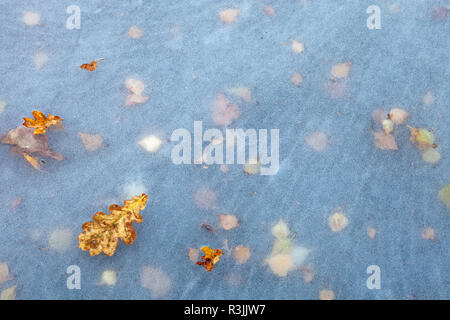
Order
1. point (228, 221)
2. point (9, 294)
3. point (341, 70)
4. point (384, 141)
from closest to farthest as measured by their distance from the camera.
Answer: point (9, 294), point (228, 221), point (384, 141), point (341, 70)

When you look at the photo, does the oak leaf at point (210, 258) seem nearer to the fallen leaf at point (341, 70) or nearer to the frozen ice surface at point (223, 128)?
the frozen ice surface at point (223, 128)

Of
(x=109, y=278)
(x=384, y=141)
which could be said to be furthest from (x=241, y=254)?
(x=384, y=141)

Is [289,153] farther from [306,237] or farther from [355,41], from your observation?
[355,41]

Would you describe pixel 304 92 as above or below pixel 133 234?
above

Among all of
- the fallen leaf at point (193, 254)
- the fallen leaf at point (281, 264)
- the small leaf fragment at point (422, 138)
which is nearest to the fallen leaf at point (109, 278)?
the fallen leaf at point (193, 254)

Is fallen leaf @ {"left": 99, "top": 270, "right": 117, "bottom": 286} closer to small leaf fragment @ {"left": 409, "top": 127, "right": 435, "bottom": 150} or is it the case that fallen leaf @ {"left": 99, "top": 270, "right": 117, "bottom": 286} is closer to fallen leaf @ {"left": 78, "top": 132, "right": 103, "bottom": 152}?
fallen leaf @ {"left": 78, "top": 132, "right": 103, "bottom": 152}

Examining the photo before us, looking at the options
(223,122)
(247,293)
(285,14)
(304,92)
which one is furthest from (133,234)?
(285,14)

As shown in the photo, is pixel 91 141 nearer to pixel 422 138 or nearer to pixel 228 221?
pixel 228 221
